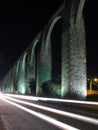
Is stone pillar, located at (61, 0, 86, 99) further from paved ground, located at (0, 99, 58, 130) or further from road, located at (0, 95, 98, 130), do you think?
paved ground, located at (0, 99, 58, 130)

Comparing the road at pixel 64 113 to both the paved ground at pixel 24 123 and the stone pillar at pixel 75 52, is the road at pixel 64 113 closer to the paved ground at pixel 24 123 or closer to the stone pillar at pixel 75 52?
the paved ground at pixel 24 123

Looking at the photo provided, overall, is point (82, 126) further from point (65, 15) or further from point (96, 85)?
point (96, 85)

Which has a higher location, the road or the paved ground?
the road

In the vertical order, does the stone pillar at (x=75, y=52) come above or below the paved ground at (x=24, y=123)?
above

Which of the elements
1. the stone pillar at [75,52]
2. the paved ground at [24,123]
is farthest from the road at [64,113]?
the stone pillar at [75,52]

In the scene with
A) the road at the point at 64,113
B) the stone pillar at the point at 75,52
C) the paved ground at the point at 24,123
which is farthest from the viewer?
the stone pillar at the point at 75,52

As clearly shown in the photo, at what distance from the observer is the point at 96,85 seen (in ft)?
167

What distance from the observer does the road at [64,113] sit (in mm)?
10047

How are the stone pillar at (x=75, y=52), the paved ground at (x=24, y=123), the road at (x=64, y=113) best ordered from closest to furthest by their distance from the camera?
the paved ground at (x=24, y=123) → the road at (x=64, y=113) → the stone pillar at (x=75, y=52)

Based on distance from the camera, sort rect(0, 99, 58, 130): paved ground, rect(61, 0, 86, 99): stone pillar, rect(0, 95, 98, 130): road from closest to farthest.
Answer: rect(0, 99, 58, 130): paved ground < rect(0, 95, 98, 130): road < rect(61, 0, 86, 99): stone pillar

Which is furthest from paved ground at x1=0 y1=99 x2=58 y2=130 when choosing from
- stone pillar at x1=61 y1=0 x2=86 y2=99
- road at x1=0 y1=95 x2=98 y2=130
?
stone pillar at x1=61 y1=0 x2=86 y2=99

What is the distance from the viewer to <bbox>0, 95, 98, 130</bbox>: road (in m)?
10.0

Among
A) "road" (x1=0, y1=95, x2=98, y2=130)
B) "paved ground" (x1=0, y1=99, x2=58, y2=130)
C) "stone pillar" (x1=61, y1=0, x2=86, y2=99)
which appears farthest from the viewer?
"stone pillar" (x1=61, y1=0, x2=86, y2=99)

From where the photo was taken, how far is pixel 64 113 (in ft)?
48.7
